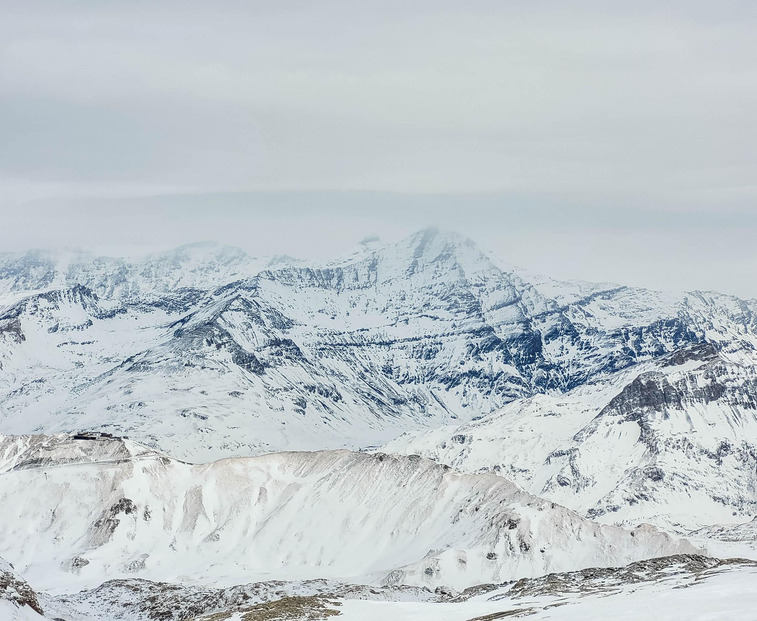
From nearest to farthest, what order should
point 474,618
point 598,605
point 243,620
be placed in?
1. point 598,605
2. point 474,618
3. point 243,620

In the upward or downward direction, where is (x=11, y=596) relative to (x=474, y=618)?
upward

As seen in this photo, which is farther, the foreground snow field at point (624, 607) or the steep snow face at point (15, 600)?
the steep snow face at point (15, 600)

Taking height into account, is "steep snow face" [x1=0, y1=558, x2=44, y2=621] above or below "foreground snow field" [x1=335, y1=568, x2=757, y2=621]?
above

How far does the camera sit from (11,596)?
153 meters

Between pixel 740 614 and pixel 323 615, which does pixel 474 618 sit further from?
pixel 740 614

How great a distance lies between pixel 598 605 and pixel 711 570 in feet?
163

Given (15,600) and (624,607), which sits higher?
(15,600)

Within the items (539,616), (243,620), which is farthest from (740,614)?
(243,620)

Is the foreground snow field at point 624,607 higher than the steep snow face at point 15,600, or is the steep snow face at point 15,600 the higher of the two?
the steep snow face at point 15,600

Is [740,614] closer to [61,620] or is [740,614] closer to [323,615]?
[323,615]

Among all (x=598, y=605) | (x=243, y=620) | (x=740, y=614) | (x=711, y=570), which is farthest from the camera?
(x=711, y=570)

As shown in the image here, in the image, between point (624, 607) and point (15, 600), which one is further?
point (15, 600)

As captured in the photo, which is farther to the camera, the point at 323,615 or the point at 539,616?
the point at 323,615

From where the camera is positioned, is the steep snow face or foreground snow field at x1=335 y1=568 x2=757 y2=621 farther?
the steep snow face
